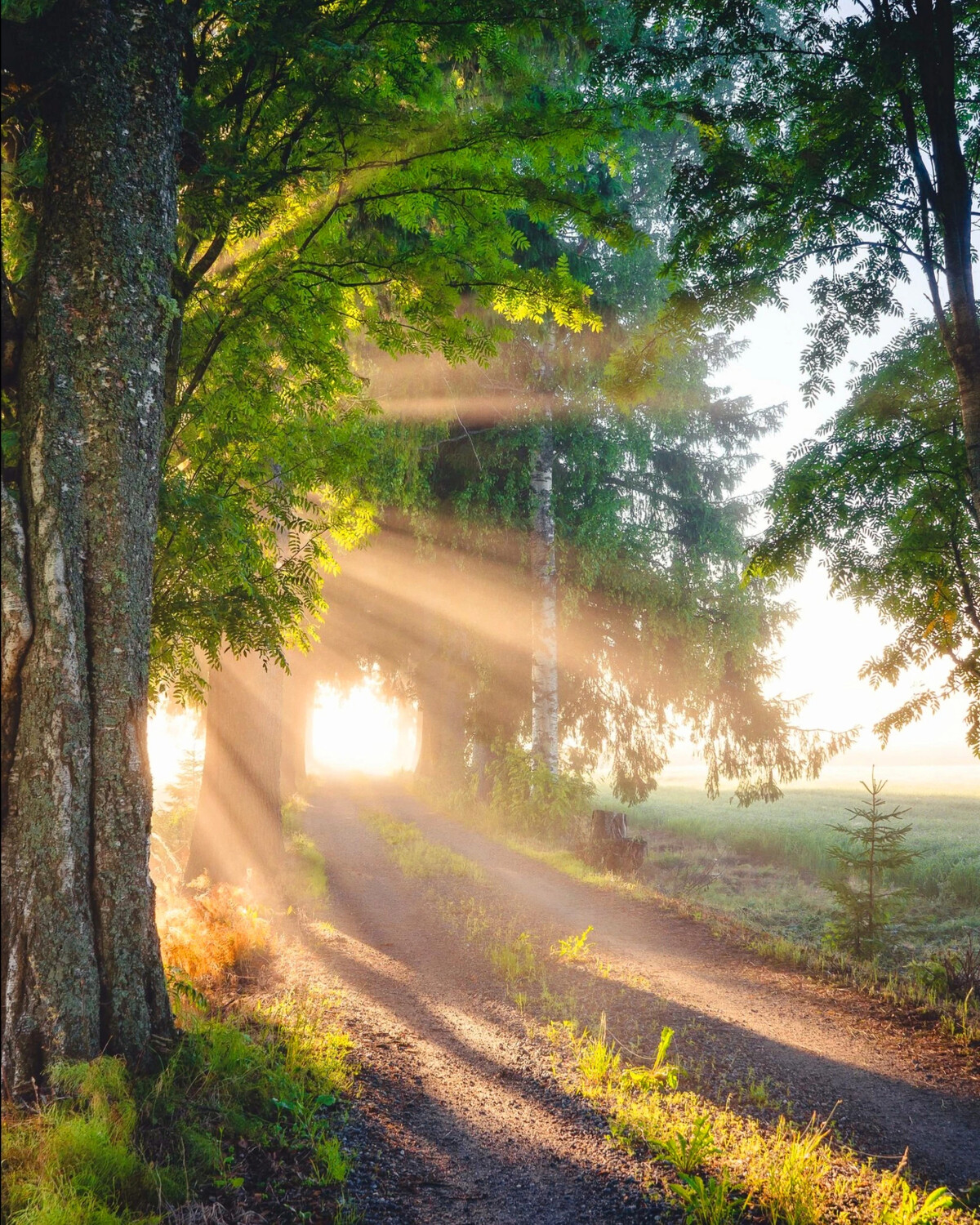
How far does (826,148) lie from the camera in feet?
16.7

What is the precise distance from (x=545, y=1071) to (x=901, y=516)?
5611 millimetres

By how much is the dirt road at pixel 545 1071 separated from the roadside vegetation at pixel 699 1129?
15cm

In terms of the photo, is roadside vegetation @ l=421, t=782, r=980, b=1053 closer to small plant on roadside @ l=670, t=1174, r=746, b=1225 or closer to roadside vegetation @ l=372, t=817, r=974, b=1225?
roadside vegetation @ l=372, t=817, r=974, b=1225

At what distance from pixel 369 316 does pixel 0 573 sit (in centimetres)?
327

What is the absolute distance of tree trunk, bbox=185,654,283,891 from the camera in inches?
315

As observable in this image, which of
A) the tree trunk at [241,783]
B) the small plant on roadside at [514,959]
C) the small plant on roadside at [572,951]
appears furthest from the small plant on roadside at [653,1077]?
the tree trunk at [241,783]

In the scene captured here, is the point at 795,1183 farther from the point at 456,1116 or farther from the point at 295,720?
the point at 295,720

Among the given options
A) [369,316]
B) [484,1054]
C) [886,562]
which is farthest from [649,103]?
[484,1054]

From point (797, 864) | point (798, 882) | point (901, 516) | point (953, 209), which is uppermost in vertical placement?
point (953, 209)

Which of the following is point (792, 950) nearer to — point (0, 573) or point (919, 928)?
→ point (919, 928)

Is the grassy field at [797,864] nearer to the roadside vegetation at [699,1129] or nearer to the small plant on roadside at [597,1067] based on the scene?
the roadside vegetation at [699,1129]

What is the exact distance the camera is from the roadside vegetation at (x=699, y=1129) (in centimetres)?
284

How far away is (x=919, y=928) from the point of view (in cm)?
1021

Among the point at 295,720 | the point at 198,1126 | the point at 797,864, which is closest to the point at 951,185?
the point at 198,1126
